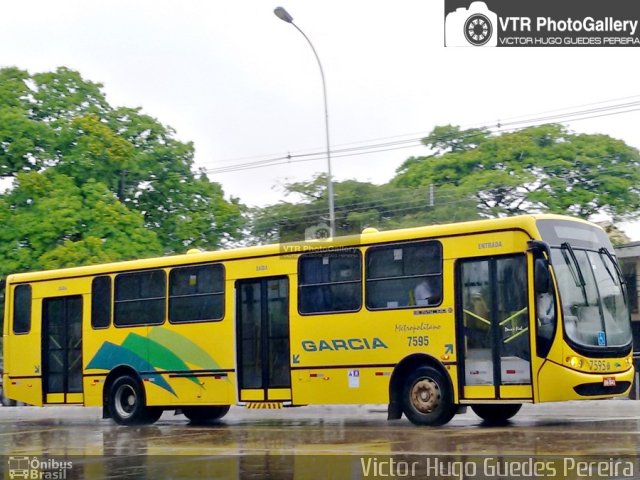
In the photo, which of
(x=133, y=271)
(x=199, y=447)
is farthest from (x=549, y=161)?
(x=199, y=447)

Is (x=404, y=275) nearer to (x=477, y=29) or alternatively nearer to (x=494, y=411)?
(x=494, y=411)

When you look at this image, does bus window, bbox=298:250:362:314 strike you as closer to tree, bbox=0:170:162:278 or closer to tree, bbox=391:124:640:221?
tree, bbox=0:170:162:278

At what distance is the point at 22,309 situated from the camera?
2350 centimetres

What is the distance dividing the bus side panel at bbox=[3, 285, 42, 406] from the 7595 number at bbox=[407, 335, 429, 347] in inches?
358

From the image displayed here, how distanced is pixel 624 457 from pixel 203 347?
10274 millimetres

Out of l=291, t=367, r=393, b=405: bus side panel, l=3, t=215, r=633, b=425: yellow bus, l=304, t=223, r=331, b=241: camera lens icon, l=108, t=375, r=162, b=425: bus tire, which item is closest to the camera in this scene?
l=3, t=215, r=633, b=425: yellow bus

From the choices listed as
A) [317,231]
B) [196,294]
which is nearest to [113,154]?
[317,231]

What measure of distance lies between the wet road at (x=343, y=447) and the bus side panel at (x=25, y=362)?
1.57m

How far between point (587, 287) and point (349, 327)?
3.98 meters

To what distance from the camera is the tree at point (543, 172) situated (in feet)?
155

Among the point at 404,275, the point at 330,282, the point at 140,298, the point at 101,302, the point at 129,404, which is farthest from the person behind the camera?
the point at 101,302

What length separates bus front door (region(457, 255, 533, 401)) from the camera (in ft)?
52.1

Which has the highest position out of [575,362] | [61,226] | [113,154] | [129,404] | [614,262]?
[113,154]

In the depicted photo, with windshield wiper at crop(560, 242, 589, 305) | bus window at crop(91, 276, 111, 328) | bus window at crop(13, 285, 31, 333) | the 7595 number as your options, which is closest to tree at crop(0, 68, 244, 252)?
bus window at crop(13, 285, 31, 333)
